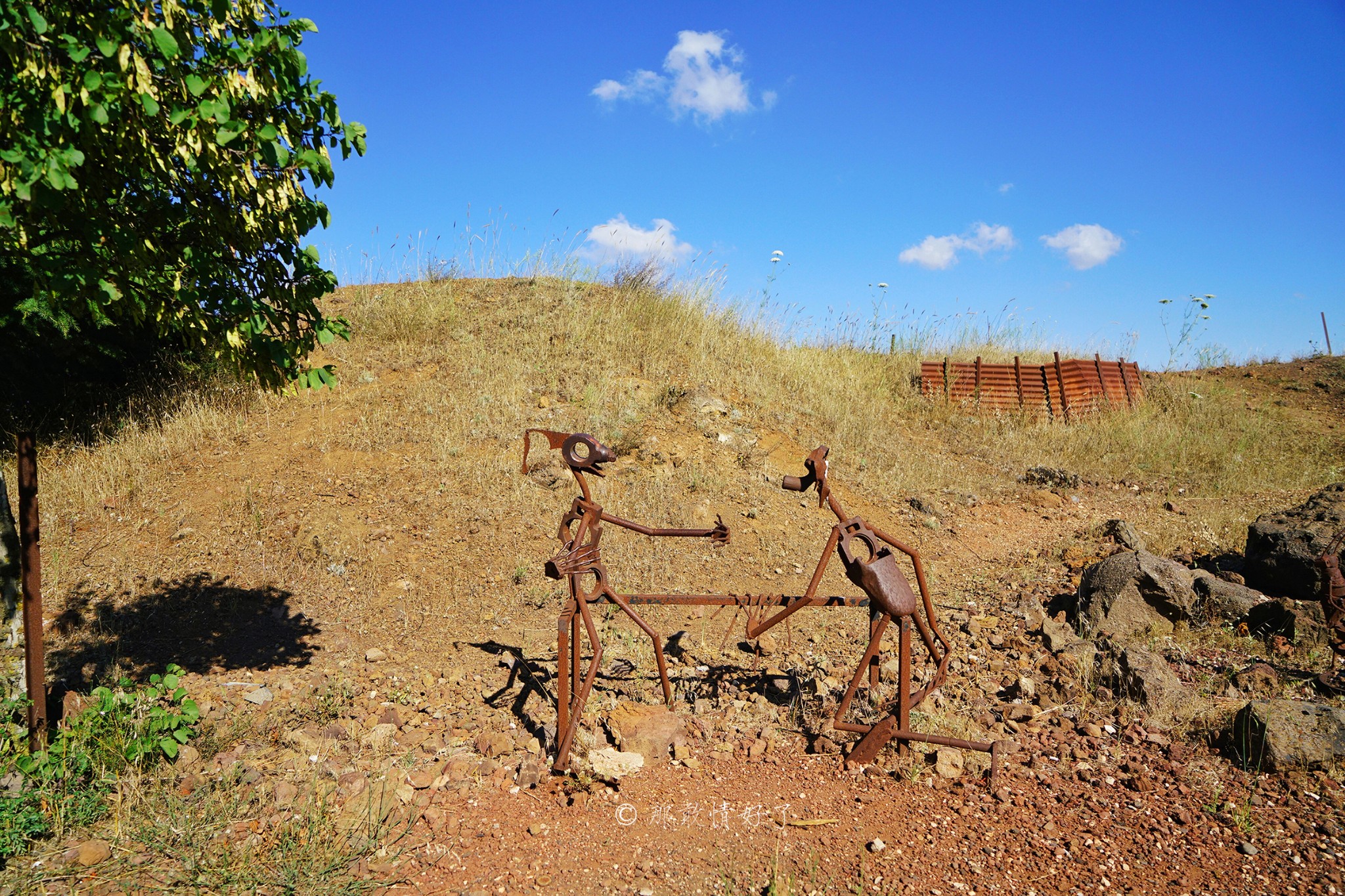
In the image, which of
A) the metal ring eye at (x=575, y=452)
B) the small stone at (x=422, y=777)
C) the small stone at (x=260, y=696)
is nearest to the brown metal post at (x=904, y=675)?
the metal ring eye at (x=575, y=452)

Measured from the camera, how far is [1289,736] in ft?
11.4

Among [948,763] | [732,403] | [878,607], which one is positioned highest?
[732,403]

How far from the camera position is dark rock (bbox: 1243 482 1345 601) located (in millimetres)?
5453

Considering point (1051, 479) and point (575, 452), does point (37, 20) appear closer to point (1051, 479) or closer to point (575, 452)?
point (575, 452)

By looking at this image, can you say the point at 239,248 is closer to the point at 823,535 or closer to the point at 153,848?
the point at 153,848

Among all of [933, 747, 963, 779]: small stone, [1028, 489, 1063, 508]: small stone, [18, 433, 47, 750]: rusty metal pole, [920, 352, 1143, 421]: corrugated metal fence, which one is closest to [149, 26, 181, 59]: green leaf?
[18, 433, 47, 750]: rusty metal pole

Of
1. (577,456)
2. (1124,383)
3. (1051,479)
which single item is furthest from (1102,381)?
(577,456)

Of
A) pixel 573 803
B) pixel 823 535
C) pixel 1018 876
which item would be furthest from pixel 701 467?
pixel 1018 876

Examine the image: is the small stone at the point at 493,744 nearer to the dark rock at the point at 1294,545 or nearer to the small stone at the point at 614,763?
the small stone at the point at 614,763

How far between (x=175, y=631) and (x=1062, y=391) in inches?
462

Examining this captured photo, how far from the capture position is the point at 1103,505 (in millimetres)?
9062

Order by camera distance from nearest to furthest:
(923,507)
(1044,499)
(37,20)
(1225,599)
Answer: (37,20) → (1225,599) → (923,507) → (1044,499)

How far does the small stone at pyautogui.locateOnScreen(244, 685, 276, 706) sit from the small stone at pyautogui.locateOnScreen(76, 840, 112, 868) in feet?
4.36

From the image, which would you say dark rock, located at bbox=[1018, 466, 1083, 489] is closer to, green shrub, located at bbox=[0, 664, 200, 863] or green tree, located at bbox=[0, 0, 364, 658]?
green tree, located at bbox=[0, 0, 364, 658]
